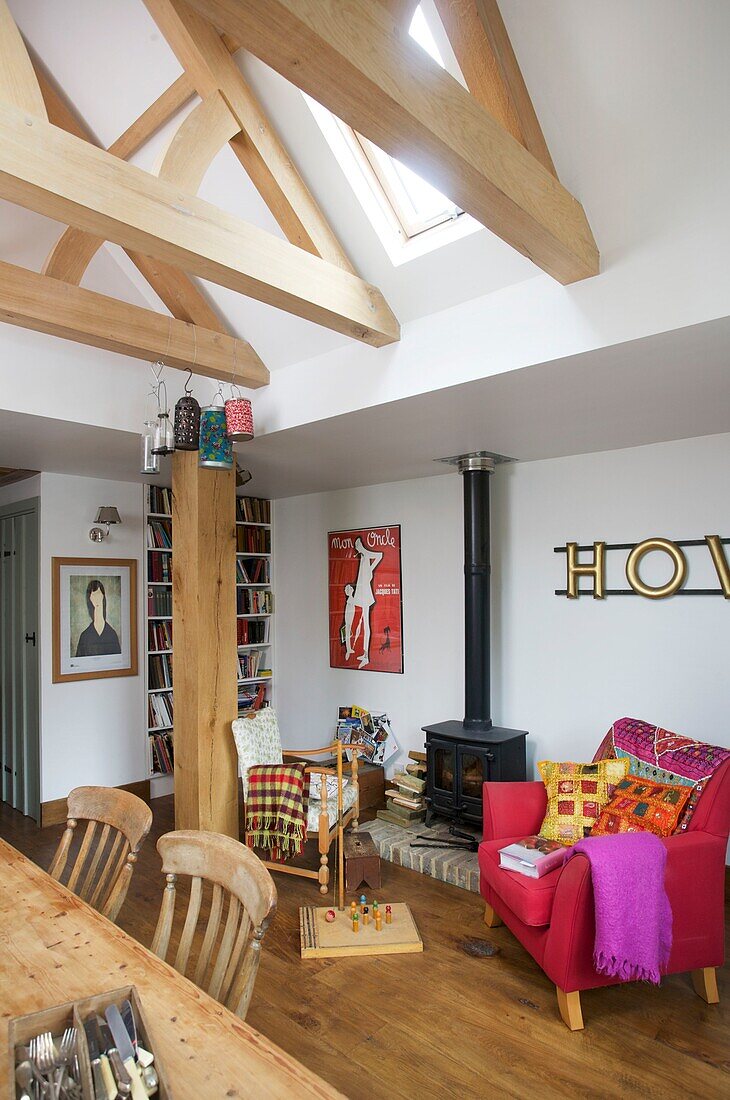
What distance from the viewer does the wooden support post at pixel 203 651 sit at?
3854 millimetres

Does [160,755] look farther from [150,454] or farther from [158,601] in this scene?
[150,454]

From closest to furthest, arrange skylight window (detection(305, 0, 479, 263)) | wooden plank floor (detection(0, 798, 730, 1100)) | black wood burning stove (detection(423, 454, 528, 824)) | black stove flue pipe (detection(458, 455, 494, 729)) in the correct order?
wooden plank floor (detection(0, 798, 730, 1100))
skylight window (detection(305, 0, 479, 263))
black wood burning stove (detection(423, 454, 528, 824))
black stove flue pipe (detection(458, 455, 494, 729))

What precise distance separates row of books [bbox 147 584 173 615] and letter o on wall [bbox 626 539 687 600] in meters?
3.31

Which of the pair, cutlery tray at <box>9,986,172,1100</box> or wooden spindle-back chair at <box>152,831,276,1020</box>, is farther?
wooden spindle-back chair at <box>152,831,276,1020</box>

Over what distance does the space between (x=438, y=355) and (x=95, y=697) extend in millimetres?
3621

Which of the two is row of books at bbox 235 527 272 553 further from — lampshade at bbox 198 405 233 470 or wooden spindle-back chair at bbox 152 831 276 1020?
wooden spindle-back chair at bbox 152 831 276 1020

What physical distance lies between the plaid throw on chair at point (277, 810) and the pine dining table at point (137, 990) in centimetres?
181

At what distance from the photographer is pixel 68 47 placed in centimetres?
285

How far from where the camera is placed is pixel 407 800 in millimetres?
4547

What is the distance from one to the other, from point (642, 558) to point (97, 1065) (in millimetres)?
3718

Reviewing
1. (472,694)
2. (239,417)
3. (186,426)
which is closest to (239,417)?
(239,417)

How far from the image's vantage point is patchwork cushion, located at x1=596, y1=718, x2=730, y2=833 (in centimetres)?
289

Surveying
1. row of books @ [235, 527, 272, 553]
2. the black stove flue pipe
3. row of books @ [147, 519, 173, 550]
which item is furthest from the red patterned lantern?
row of books @ [235, 527, 272, 553]

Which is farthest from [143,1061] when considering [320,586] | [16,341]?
[320,586]
